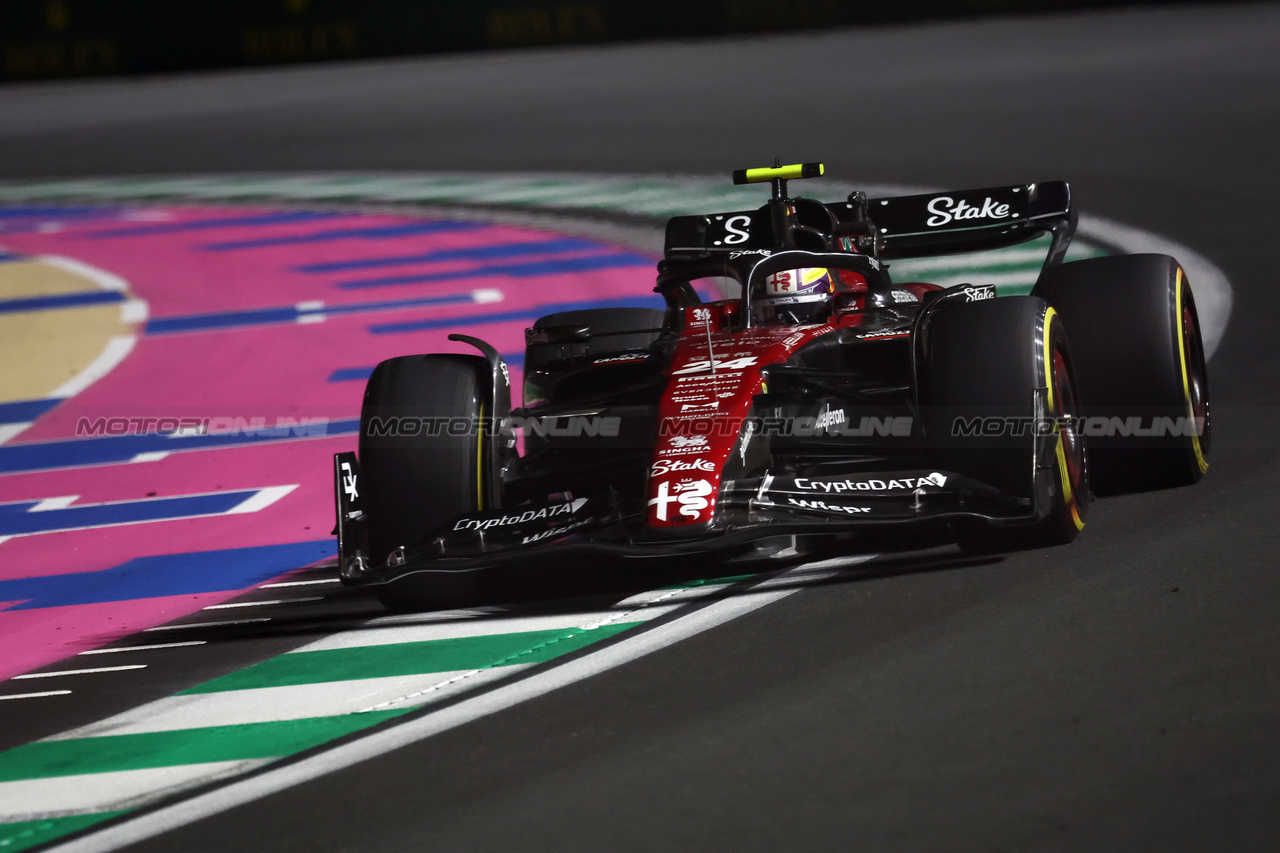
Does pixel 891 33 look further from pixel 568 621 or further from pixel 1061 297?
pixel 568 621

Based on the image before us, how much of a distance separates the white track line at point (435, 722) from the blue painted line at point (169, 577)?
2197 mm

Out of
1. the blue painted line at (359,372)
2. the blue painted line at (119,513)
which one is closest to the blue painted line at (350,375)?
the blue painted line at (359,372)

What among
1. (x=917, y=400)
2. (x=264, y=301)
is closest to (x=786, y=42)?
(x=264, y=301)

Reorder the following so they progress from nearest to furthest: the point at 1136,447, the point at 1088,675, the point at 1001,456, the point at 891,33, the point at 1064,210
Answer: the point at 1088,675, the point at 1001,456, the point at 1136,447, the point at 1064,210, the point at 891,33

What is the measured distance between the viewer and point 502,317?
A: 12.4 meters

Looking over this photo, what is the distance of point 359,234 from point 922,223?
9578 mm

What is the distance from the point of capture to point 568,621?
5789 millimetres

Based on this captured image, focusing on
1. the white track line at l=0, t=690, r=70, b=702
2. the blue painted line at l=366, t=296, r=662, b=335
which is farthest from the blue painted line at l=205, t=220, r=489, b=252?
the white track line at l=0, t=690, r=70, b=702

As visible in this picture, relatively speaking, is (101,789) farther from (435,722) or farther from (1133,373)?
(1133,373)

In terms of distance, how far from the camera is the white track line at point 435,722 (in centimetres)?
432

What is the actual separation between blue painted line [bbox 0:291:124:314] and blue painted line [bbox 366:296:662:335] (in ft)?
11.9

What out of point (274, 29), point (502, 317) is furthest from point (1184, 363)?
point (274, 29)

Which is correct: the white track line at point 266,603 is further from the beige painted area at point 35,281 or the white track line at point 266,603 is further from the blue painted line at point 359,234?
the blue painted line at point 359,234

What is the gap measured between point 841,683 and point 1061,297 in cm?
268
